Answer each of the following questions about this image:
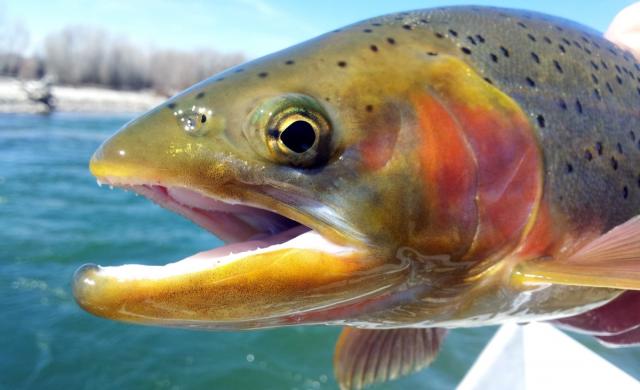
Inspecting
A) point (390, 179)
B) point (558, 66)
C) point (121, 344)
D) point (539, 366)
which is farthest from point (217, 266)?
point (121, 344)

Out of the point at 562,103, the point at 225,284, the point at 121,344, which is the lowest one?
the point at 225,284

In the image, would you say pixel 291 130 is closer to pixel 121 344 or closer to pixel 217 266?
pixel 217 266

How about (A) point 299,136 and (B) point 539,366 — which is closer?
(A) point 299,136

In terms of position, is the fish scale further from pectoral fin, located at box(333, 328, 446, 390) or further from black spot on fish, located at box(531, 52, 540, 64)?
pectoral fin, located at box(333, 328, 446, 390)

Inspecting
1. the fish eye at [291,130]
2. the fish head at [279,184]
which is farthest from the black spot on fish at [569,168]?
the fish eye at [291,130]

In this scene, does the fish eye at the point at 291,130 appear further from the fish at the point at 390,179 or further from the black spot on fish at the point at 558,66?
the black spot on fish at the point at 558,66

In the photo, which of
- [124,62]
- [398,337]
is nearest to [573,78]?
[398,337]

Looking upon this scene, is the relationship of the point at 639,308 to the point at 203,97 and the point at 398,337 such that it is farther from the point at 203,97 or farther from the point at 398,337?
the point at 203,97

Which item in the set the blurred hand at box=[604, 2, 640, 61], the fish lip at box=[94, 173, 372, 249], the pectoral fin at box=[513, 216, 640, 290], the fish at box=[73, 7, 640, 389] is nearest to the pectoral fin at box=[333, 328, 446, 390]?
the fish at box=[73, 7, 640, 389]
